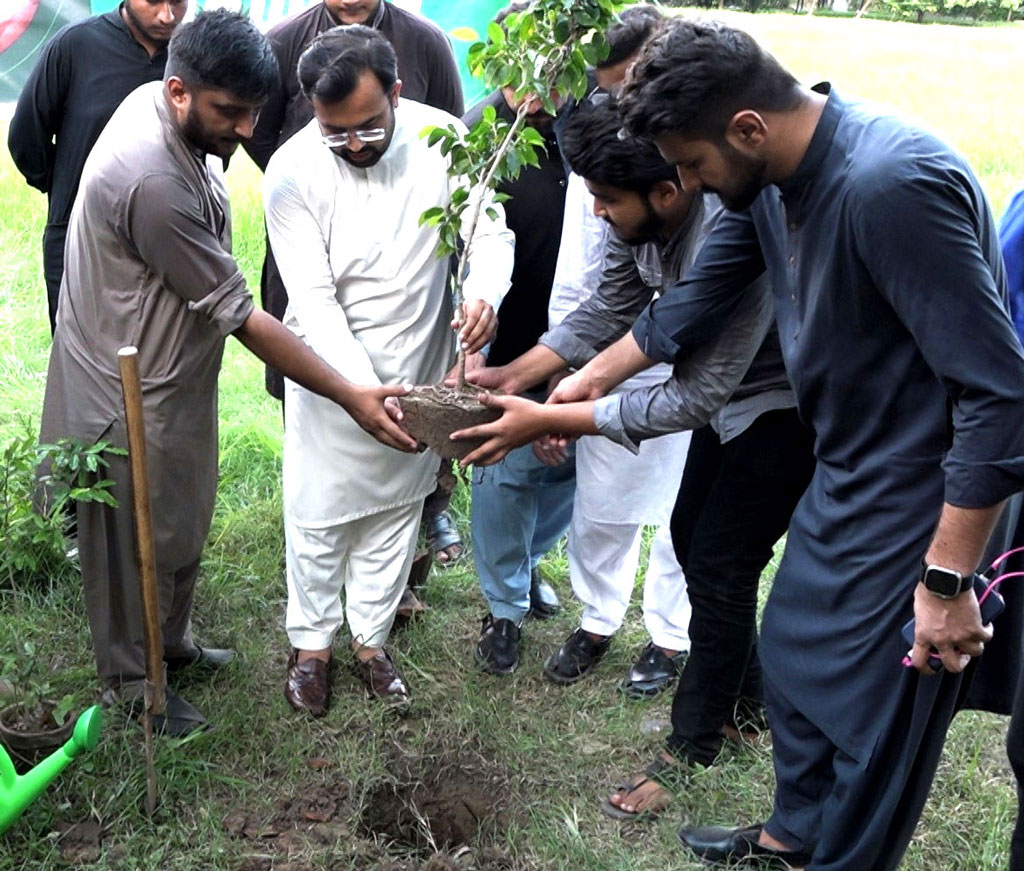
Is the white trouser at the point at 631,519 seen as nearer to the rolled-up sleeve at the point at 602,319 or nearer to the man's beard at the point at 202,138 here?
the rolled-up sleeve at the point at 602,319

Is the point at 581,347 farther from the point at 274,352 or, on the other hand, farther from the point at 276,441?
the point at 276,441

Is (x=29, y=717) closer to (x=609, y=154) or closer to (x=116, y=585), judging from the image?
(x=116, y=585)

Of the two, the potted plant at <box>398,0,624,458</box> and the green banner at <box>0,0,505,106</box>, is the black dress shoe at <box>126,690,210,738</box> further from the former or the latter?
the green banner at <box>0,0,505,106</box>

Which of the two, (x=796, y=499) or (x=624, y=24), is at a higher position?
(x=624, y=24)

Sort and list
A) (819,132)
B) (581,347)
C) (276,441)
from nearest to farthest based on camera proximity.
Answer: (819,132), (581,347), (276,441)

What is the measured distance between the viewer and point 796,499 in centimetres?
272

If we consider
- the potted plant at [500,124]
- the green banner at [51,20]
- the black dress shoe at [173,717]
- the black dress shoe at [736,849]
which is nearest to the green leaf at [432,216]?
the potted plant at [500,124]

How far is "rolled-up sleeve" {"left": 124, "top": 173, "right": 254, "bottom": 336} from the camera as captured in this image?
102 inches

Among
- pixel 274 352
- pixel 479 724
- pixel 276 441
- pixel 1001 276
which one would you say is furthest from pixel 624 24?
pixel 276 441

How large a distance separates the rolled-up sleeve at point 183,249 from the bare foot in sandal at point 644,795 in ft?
4.99

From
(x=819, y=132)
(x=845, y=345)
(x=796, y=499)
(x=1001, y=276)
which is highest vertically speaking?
(x=819, y=132)

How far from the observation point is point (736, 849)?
2707 mm

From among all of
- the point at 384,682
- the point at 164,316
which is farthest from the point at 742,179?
the point at 384,682

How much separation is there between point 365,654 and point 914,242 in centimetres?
217
